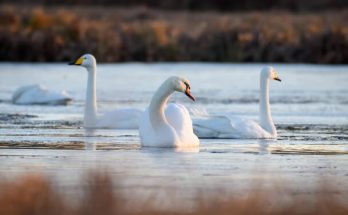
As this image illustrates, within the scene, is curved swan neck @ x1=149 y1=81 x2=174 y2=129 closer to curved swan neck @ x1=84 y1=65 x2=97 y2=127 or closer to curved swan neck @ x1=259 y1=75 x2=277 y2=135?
curved swan neck @ x1=259 y1=75 x2=277 y2=135

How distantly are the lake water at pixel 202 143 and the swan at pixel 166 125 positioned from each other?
0.22 m

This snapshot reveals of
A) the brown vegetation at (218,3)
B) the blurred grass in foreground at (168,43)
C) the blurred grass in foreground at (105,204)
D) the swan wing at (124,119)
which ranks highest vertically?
the brown vegetation at (218,3)

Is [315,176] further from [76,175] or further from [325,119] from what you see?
[325,119]

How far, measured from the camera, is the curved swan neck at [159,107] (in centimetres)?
1262

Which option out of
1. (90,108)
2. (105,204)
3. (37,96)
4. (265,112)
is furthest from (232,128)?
(105,204)

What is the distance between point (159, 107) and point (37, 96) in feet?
24.6

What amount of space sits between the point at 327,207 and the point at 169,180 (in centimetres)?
271

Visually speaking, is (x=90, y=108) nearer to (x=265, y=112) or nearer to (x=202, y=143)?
(x=265, y=112)

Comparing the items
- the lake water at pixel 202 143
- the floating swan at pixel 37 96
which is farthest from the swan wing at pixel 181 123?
the floating swan at pixel 37 96

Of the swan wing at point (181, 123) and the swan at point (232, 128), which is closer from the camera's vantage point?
the swan wing at point (181, 123)

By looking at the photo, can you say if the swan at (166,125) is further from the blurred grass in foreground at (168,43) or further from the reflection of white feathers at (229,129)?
the blurred grass in foreground at (168,43)

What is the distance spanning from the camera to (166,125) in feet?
41.7

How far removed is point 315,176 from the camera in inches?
402

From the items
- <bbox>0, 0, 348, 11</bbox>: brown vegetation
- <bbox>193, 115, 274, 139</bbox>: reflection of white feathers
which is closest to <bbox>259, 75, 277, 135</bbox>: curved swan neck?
<bbox>193, 115, 274, 139</bbox>: reflection of white feathers
